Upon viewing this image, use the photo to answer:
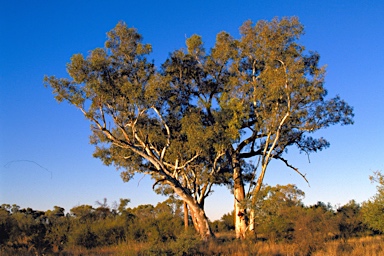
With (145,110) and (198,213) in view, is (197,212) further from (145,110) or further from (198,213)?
(145,110)

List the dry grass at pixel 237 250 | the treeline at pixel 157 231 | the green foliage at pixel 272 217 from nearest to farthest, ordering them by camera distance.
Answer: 1. the dry grass at pixel 237 250
2. the treeline at pixel 157 231
3. the green foliage at pixel 272 217

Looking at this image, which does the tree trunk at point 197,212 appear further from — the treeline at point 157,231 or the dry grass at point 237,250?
the dry grass at point 237,250

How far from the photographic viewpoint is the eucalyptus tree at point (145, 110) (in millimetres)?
23703

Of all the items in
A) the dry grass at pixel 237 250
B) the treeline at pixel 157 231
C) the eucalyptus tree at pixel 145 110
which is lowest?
the dry grass at pixel 237 250

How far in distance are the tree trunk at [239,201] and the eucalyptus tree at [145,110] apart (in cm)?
105

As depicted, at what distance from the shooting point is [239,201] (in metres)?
25.2

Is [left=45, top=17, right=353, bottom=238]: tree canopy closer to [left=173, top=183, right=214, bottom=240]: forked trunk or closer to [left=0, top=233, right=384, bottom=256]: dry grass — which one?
Result: [left=173, top=183, right=214, bottom=240]: forked trunk

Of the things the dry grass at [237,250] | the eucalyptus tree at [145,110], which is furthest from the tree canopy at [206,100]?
the dry grass at [237,250]

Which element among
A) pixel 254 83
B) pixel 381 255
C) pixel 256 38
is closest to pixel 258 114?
pixel 254 83

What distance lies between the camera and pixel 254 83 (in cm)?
2523

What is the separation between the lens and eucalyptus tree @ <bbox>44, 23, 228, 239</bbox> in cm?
2370

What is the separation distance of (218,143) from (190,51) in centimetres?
625

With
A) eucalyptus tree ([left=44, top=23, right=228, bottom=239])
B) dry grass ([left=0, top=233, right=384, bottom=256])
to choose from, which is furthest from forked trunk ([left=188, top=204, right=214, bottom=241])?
dry grass ([left=0, top=233, right=384, bottom=256])

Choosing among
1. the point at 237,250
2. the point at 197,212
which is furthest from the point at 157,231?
the point at 237,250
